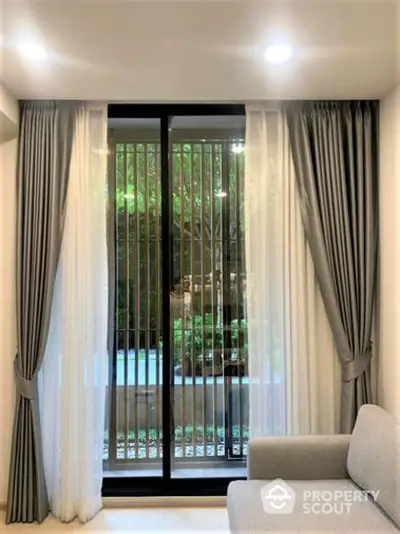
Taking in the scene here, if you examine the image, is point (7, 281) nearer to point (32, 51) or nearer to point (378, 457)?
point (32, 51)

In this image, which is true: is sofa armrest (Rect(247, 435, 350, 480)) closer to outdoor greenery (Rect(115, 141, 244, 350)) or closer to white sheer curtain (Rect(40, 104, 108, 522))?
outdoor greenery (Rect(115, 141, 244, 350))

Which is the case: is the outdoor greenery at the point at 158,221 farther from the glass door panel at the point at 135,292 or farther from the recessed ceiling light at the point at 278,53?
the recessed ceiling light at the point at 278,53

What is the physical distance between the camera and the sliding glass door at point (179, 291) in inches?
122

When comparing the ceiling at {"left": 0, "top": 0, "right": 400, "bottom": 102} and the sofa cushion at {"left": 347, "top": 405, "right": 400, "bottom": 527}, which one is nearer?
the ceiling at {"left": 0, "top": 0, "right": 400, "bottom": 102}

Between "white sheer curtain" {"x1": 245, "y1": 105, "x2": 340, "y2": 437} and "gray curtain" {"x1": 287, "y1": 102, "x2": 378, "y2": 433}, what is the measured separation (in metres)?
0.09

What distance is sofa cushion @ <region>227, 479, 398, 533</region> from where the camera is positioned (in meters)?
1.94

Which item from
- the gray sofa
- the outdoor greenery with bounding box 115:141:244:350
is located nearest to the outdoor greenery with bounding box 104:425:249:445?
the outdoor greenery with bounding box 115:141:244:350

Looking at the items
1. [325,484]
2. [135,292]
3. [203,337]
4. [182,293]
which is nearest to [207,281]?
[182,293]

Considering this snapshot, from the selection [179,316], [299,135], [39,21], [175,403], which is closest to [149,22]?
[39,21]

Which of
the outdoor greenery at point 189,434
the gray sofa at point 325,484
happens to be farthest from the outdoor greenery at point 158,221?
the gray sofa at point 325,484

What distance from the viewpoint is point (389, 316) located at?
9.06ft

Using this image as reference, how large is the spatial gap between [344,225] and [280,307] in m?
0.68

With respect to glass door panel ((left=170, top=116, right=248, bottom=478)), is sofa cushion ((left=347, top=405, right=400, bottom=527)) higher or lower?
lower

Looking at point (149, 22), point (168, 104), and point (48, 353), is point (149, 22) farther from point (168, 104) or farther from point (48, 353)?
point (48, 353)
